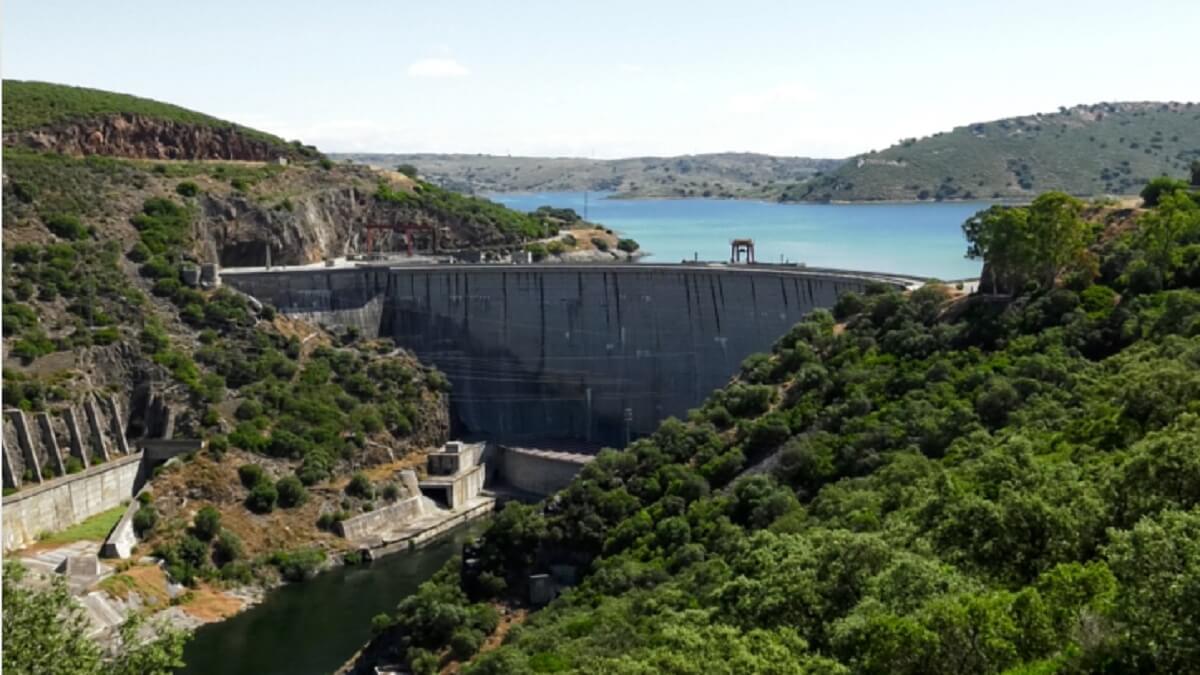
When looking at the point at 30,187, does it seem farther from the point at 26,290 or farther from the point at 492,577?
the point at 492,577

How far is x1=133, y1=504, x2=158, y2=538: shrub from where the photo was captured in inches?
2096

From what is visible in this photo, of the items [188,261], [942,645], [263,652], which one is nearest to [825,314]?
[263,652]

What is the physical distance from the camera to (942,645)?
18875mm

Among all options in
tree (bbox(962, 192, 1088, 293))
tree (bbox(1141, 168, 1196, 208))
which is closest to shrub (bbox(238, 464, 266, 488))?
tree (bbox(962, 192, 1088, 293))

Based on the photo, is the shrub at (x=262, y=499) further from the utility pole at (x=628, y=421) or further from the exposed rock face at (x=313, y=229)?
the exposed rock face at (x=313, y=229)

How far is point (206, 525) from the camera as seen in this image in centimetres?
5403

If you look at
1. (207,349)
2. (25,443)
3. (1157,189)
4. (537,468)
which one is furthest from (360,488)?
(1157,189)

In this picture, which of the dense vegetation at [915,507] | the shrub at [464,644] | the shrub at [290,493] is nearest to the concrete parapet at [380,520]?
the shrub at [290,493]

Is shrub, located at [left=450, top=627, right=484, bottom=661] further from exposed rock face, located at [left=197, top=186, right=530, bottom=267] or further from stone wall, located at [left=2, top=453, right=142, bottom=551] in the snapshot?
exposed rock face, located at [left=197, top=186, right=530, bottom=267]

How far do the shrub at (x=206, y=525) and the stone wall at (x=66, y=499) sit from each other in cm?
386

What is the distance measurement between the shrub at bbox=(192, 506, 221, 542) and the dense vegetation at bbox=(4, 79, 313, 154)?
36.2 m

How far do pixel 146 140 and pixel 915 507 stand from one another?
70.7 metres

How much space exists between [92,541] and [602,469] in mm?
18381

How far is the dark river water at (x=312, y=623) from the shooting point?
146 feet
